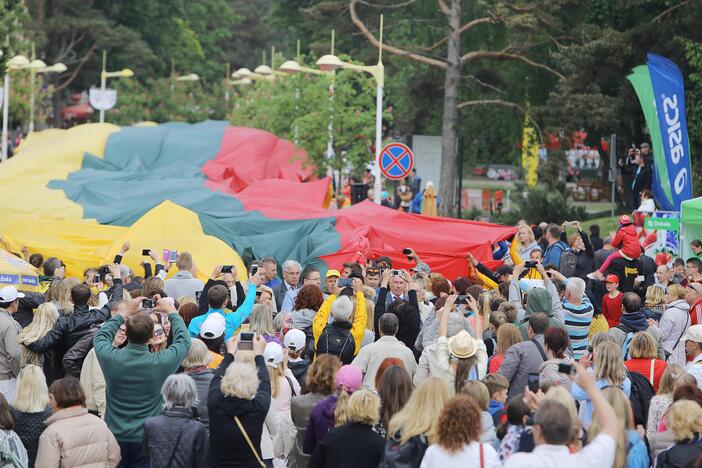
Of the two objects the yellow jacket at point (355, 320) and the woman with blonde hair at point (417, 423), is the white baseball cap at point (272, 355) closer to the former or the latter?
the woman with blonde hair at point (417, 423)

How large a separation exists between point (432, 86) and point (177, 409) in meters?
30.0

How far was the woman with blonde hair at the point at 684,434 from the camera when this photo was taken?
8.30 m

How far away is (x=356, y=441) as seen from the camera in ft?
27.5

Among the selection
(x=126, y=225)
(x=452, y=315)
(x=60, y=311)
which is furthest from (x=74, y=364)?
(x=126, y=225)

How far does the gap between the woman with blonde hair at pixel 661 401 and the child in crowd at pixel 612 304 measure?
17.9ft

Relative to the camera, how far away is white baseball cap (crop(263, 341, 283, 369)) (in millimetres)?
10023

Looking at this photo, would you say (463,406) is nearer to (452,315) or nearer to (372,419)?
(372,419)

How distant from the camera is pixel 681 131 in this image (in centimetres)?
2286

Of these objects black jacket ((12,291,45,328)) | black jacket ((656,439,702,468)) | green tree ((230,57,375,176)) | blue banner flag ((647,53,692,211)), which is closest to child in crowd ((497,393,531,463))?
black jacket ((656,439,702,468))

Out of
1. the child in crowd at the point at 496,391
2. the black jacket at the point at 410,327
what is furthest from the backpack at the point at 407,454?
the black jacket at the point at 410,327

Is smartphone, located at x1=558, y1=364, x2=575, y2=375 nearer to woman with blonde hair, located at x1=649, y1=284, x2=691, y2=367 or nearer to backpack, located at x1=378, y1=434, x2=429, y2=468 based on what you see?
backpack, located at x1=378, y1=434, x2=429, y2=468

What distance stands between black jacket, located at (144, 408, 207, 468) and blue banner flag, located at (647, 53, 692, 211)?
1533 cm

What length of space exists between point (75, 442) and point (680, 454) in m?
4.04

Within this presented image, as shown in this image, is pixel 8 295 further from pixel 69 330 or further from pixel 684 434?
pixel 684 434
